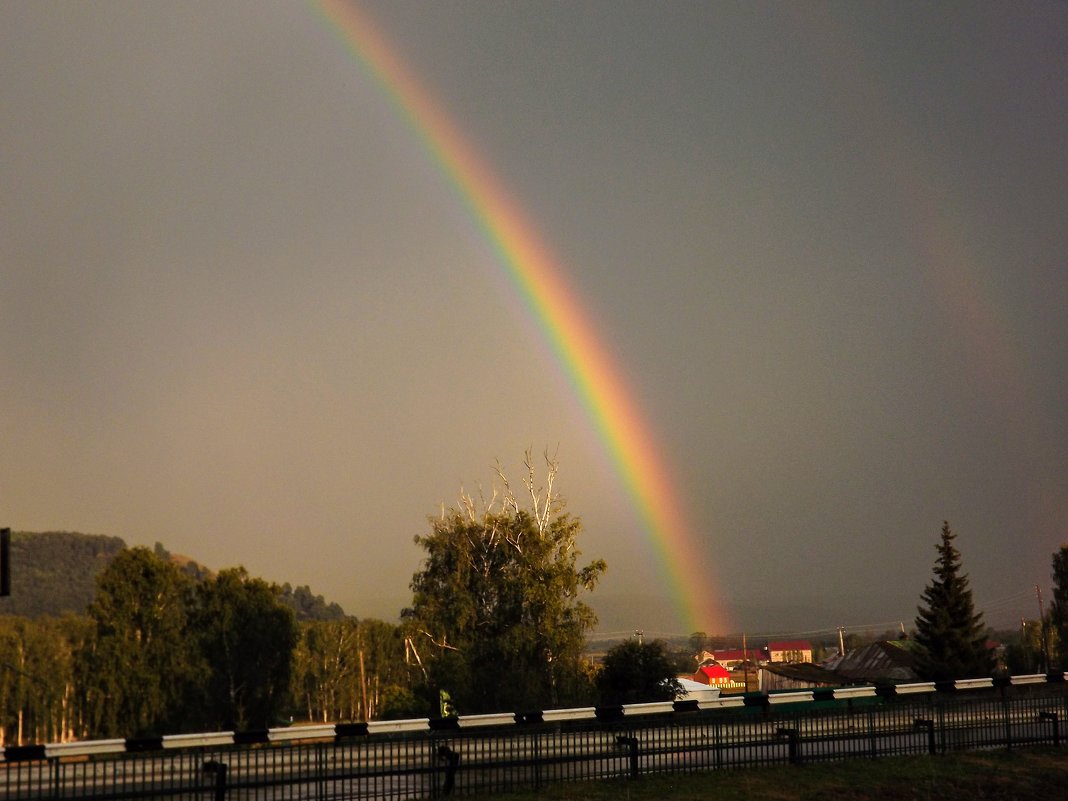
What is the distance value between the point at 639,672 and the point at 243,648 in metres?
35.8

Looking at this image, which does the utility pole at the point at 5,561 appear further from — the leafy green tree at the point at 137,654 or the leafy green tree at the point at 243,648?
the leafy green tree at the point at 243,648

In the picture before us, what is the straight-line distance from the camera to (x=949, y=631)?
84250mm

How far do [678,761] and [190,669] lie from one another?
60.6 metres

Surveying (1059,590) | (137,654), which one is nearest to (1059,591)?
(1059,590)

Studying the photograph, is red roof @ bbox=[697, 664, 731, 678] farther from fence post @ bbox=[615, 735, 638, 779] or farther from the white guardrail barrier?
fence post @ bbox=[615, 735, 638, 779]

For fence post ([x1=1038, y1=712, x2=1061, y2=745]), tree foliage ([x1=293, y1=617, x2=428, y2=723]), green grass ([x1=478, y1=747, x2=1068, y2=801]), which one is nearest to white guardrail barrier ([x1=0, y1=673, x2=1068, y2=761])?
green grass ([x1=478, y1=747, x2=1068, y2=801])

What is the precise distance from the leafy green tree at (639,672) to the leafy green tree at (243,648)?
32.4m

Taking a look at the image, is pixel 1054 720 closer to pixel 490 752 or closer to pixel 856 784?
pixel 856 784

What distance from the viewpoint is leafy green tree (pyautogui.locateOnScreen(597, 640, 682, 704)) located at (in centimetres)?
5062

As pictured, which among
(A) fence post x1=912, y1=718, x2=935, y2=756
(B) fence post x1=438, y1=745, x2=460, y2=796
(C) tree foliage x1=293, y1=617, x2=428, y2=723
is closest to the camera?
(B) fence post x1=438, y1=745, x2=460, y2=796

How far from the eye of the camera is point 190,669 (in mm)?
73938

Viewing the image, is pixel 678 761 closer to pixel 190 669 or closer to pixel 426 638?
pixel 426 638

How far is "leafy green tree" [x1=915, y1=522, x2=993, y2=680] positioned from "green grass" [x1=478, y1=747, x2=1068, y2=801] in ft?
213

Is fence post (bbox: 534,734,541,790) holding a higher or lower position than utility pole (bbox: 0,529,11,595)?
lower
